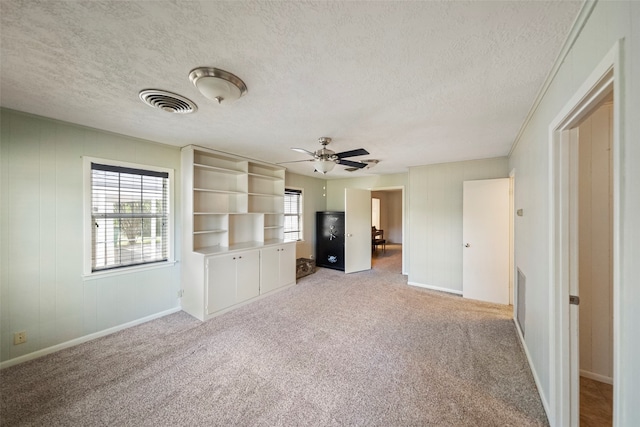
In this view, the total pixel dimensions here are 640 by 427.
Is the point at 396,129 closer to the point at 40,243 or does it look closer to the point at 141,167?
the point at 141,167

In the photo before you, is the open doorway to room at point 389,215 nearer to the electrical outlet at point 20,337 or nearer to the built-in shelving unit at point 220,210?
the built-in shelving unit at point 220,210

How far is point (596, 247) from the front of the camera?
1965mm

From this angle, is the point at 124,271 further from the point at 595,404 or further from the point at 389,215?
the point at 389,215

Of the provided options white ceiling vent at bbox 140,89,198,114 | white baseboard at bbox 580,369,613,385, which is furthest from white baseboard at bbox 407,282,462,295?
white ceiling vent at bbox 140,89,198,114

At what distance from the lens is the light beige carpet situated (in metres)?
1.64

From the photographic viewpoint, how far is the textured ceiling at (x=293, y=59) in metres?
1.08

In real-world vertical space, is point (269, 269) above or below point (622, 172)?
below

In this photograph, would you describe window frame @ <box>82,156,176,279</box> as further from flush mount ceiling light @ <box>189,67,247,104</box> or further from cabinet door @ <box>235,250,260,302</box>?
flush mount ceiling light @ <box>189,67,247,104</box>

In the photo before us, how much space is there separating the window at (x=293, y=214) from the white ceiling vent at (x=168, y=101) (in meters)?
3.35

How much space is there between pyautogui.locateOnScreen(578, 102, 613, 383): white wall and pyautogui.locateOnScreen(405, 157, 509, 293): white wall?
191 cm

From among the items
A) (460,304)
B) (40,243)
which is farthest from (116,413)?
(460,304)

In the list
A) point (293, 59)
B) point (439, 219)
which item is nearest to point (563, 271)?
point (293, 59)

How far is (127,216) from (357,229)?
→ 167 inches

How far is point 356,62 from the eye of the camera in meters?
1.42
